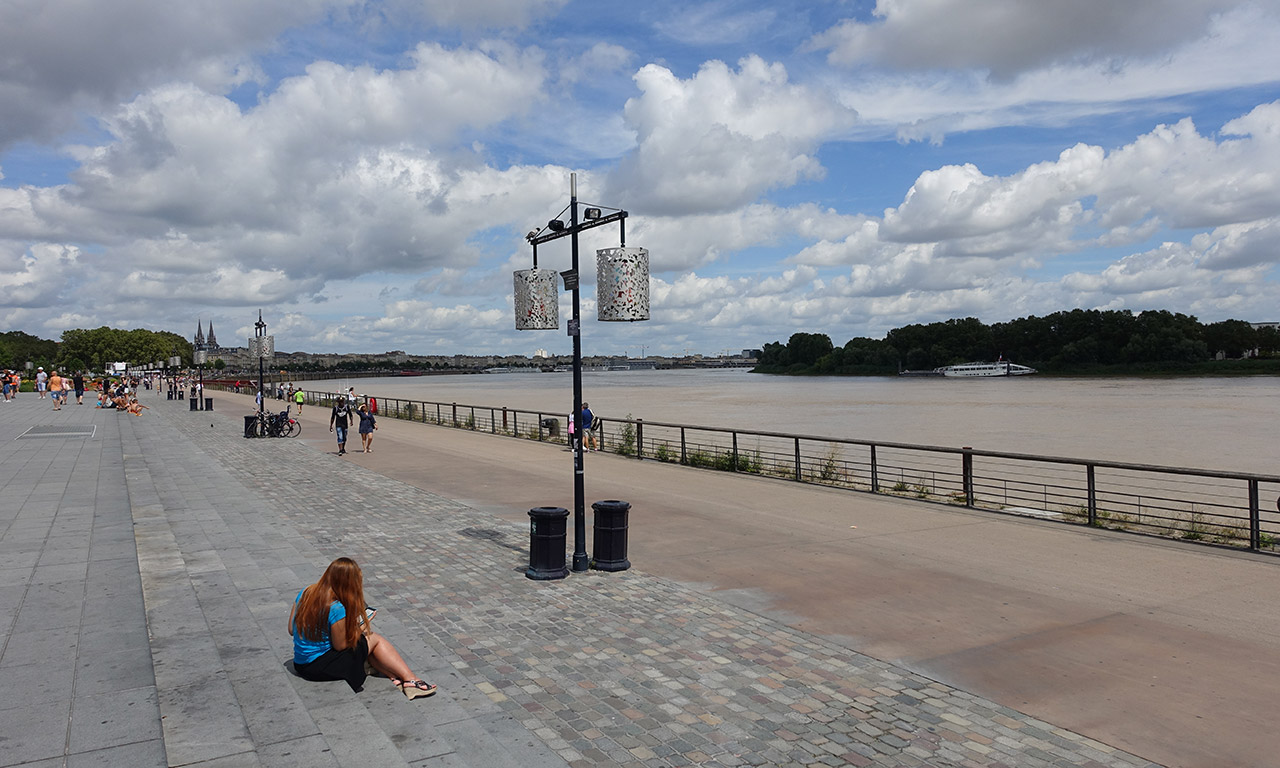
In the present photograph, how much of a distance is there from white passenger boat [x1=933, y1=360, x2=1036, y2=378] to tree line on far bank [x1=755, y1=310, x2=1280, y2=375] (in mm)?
2304

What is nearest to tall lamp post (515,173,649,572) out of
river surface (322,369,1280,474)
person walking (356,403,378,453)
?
person walking (356,403,378,453)

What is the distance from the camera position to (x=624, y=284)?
8.70m

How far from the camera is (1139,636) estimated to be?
6.73 m

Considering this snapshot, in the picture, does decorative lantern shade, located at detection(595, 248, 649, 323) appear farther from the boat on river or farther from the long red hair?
the boat on river

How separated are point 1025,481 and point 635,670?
11.6m

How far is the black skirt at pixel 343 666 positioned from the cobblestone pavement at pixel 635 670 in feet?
1.70

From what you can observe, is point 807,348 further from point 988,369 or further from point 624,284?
point 624,284

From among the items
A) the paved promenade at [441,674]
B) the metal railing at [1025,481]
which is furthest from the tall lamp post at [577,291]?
the metal railing at [1025,481]

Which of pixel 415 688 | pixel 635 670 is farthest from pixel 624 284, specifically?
pixel 415 688

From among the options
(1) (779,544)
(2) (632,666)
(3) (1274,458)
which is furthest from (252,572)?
(3) (1274,458)

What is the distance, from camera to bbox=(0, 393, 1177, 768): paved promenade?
465 cm

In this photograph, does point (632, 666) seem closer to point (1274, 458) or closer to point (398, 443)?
point (398, 443)

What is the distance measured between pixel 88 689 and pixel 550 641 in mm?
3079

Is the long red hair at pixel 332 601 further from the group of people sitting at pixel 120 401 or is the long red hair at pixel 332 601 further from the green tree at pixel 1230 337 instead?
the green tree at pixel 1230 337
